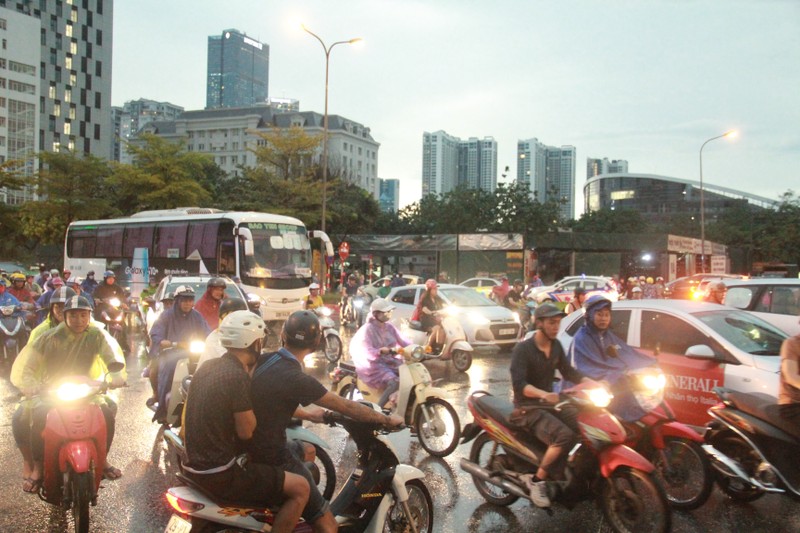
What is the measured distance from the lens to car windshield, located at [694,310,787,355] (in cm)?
678

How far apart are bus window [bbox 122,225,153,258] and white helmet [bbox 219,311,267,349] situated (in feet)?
73.4

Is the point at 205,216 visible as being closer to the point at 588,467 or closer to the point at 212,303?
the point at 212,303

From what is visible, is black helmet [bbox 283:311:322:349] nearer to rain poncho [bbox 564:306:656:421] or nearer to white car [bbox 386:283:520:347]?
rain poncho [bbox 564:306:656:421]

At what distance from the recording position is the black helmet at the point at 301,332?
3951mm

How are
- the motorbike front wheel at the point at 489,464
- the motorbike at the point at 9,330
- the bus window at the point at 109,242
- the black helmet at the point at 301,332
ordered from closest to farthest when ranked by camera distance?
the black helmet at the point at 301,332 < the motorbike front wheel at the point at 489,464 < the motorbike at the point at 9,330 < the bus window at the point at 109,242

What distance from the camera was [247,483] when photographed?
348 centimetres

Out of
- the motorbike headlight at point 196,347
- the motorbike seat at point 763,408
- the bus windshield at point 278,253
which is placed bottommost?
the motorbike seat at point 763,408

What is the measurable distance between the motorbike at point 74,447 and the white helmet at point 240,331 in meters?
1.99

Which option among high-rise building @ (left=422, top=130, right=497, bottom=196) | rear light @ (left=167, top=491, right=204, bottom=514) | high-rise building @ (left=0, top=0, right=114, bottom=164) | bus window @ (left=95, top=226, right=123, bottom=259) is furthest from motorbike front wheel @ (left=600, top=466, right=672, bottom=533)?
high-rise building @ (left=422, top=130, right=497, bottom=196)

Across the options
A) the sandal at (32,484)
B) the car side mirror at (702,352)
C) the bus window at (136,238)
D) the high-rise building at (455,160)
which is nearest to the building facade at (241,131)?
the high-rise building at (455,160)

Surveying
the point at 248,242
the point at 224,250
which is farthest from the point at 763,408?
the point at 224,250

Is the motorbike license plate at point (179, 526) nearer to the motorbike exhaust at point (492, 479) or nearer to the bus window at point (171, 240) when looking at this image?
the motorbike exhaust at point (492, 479)

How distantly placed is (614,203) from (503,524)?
13832 centimetres

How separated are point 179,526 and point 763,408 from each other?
13.8 ft
